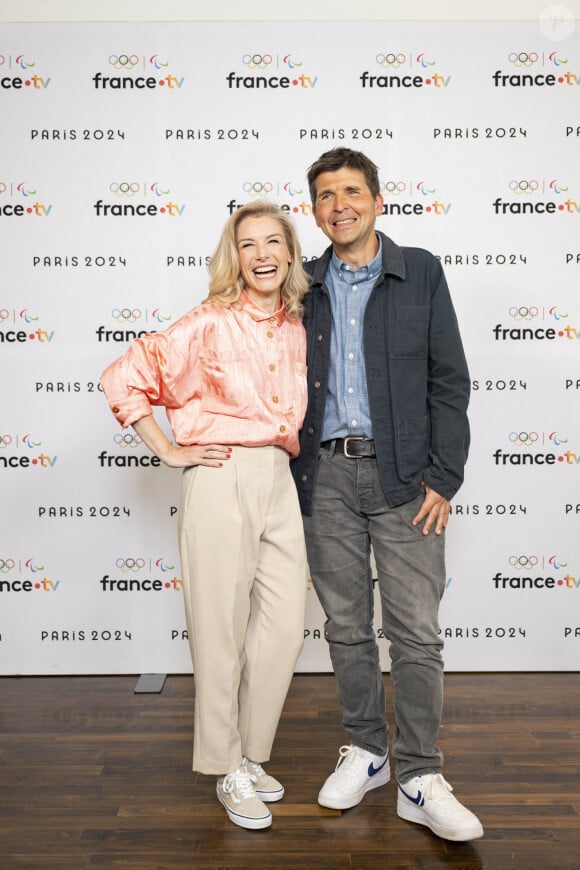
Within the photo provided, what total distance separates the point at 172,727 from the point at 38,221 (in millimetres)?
1973

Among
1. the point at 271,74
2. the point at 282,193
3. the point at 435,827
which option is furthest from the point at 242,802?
the point at 271,74

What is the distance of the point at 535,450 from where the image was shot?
3301 millimetres

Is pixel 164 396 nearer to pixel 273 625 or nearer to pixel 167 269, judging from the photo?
pixel 273 625

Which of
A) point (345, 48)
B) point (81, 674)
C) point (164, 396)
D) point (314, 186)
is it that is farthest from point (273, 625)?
point (345, 48)

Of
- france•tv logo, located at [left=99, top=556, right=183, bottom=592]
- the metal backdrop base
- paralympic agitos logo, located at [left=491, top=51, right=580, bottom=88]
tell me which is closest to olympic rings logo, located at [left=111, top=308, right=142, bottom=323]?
france•tv logo, located at [left=99, top=556, right=183, bottom=592]

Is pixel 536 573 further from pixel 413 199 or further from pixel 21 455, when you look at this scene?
pixel 21 455

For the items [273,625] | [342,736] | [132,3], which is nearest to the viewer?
[273,625]

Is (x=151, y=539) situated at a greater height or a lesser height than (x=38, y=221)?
lesser

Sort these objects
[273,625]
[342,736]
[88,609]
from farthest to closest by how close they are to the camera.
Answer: [88,609]
[342,736]
[273,625]

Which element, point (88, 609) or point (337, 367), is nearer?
point (337, 367)

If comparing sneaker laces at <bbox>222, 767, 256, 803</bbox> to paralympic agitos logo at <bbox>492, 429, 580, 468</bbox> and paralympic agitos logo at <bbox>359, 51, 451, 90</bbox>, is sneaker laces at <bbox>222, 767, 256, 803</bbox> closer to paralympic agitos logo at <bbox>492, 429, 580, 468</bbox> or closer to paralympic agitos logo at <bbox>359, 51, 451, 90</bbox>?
paralympic agitos logo at <bbox>492, 429, 580, 468</bbox>

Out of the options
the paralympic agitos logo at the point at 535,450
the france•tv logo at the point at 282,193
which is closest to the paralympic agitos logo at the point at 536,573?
the paralympic agitos logo at the point at 535,450

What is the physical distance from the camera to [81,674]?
336cm

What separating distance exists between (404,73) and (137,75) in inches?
40.5
